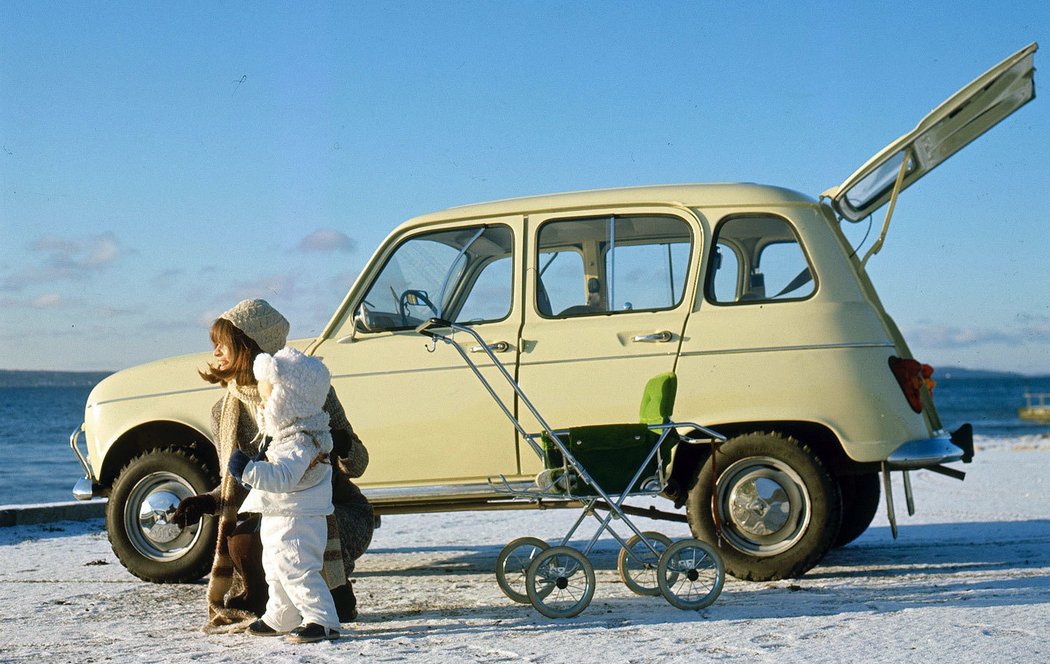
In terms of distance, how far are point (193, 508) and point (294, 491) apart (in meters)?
0.59

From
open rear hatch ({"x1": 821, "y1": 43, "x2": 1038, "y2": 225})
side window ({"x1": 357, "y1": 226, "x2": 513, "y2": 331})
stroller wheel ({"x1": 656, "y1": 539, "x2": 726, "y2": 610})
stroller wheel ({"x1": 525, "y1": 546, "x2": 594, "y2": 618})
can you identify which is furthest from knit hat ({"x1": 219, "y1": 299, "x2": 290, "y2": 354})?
open rear hatch ({"x1": 821, "y1": 43, "x2": 1038, "y2": 225})

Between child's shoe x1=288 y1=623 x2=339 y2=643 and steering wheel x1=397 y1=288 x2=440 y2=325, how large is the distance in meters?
2.26

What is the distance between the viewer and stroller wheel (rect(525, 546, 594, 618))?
18.1ft

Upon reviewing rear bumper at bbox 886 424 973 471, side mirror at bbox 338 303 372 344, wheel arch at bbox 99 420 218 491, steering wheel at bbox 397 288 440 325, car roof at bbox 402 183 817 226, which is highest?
car roof at bbox 402 183 817 226

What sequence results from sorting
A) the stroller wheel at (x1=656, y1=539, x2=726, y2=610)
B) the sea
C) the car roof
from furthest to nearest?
the sea, the car roof, the stroller wheel at (x1=656, y1=539, x2=726, y2=610)

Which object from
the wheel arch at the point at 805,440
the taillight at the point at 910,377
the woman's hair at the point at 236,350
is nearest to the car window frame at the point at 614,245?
the wheel arch at the point at 805,440

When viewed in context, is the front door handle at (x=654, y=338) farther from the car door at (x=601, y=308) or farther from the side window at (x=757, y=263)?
the side window at (x=757, y=263)

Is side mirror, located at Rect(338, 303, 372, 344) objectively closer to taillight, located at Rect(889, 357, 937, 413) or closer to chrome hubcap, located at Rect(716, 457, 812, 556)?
chrome hubcap, located at Rect(716, 457, 812, 556)

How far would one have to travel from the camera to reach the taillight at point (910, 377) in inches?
249

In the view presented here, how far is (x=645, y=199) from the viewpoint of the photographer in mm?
6762

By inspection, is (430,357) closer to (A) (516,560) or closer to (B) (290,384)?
(A) (516,560)

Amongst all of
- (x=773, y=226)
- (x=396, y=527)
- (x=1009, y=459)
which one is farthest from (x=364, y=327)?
(x=1009, y=459)

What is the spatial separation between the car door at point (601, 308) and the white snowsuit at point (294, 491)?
5.56ft

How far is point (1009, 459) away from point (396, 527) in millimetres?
Answer: 11074
